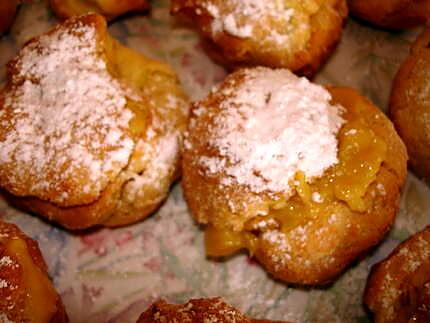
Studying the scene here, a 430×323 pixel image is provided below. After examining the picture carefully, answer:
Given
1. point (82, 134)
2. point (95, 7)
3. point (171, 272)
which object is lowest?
point (171, 272)

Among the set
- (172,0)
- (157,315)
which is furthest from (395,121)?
(157,315)

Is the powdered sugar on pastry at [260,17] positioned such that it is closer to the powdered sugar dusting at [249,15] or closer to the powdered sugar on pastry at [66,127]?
the powdered sugar dusting at [249,15]

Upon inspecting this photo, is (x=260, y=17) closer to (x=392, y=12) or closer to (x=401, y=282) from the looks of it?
(x=392, y=12)

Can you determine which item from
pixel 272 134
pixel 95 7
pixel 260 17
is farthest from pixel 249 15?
pixel 95 7

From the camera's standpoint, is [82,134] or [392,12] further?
[392,12]

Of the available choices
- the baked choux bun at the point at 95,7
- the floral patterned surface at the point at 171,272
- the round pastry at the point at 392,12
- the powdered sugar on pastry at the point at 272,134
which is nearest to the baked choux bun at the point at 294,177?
the powdered sugar on pastry at the point at 272,134
